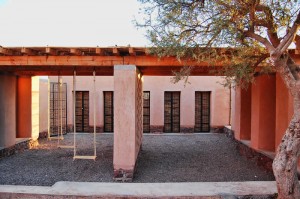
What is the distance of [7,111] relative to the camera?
1138 centimetres

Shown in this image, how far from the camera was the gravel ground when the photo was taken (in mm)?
8695

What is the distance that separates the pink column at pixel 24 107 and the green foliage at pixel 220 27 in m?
8.72

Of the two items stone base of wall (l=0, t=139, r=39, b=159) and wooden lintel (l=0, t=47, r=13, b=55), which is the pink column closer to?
stone base of wall (l=0, t=139, r=39, b=159)

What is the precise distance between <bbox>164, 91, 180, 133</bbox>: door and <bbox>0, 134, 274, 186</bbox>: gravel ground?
353 centimetres

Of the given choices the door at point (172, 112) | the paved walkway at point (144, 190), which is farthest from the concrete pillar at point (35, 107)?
the paved walkway at point (144, 190)

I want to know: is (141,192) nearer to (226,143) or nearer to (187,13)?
(187,13)

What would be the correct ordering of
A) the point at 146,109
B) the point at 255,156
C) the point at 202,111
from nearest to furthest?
the point at 255,156 → the point at 146,109 → the point at 202,111

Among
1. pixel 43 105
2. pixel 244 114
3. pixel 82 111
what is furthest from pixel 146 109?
pixel 244 114

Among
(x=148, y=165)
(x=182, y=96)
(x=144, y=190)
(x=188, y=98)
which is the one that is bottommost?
(x=148, y=165)

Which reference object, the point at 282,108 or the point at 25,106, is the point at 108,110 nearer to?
the point at 25,106

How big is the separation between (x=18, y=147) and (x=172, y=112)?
9.01 meters

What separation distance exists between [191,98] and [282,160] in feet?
40.8

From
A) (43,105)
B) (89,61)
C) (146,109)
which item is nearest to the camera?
(89,61)

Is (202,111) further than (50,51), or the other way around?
(202,111)
